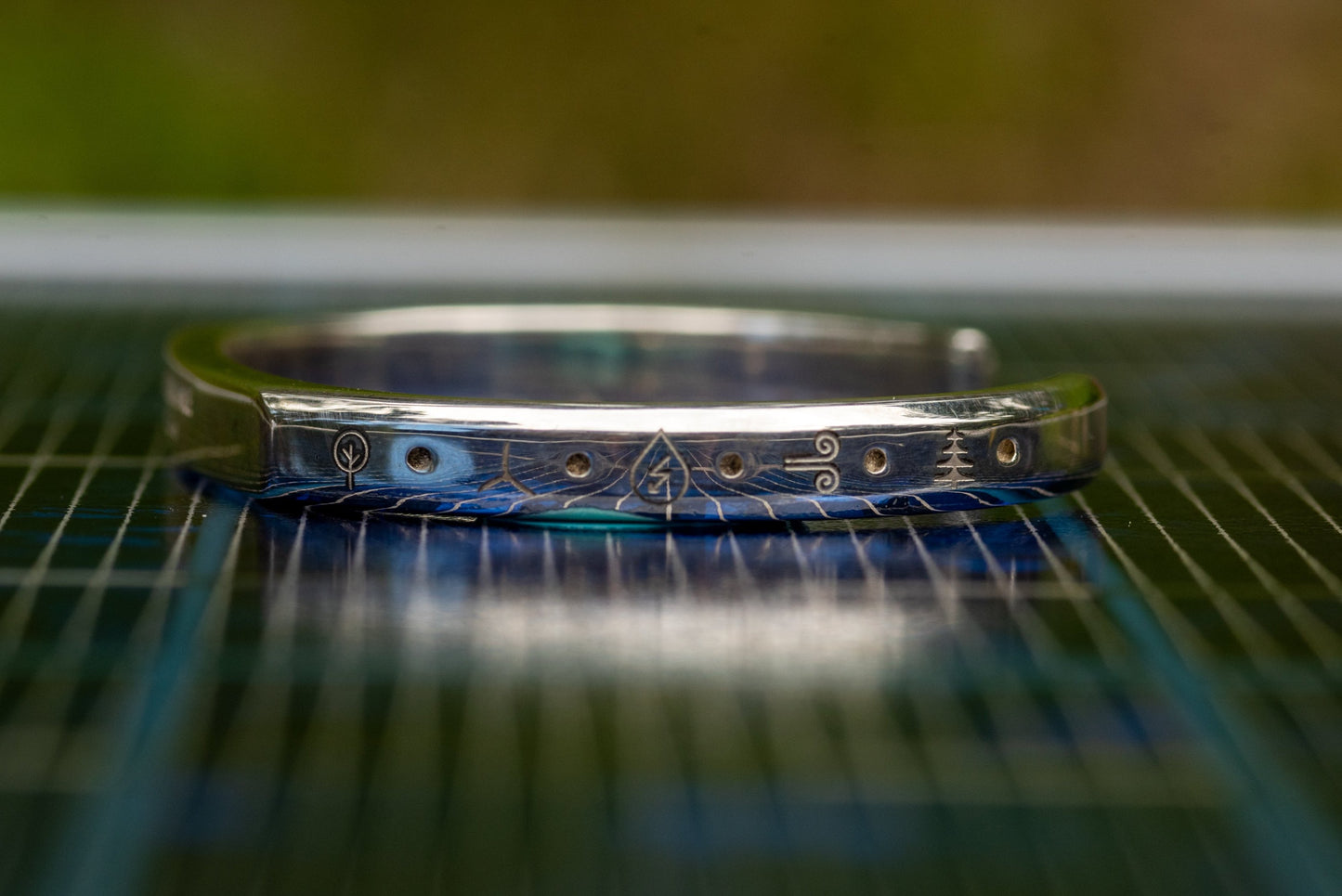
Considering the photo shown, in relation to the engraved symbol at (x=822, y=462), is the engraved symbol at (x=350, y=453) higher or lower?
higher

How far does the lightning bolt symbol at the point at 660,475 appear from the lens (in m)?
0.32

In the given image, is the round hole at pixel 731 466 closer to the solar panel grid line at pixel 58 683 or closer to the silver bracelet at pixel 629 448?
the silver bracelet at pixel 629 448

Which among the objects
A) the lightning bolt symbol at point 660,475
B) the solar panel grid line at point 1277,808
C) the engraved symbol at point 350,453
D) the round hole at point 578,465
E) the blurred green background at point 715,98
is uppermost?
the blurred green background at point 715,98

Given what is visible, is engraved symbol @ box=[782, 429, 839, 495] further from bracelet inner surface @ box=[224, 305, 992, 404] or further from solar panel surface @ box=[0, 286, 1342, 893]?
bracelet inner surface @ box=[224, 305, 992, 404]

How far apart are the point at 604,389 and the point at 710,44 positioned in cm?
58

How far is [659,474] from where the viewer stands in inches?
12.4

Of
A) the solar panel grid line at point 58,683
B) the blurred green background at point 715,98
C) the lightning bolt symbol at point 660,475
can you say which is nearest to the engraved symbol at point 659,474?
the lightning bolt symbol at point 660,475

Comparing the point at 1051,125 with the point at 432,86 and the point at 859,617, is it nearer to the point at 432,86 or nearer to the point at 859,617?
the point at 432,86

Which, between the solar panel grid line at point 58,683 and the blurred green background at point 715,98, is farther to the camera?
the blurred green background at point 715,98

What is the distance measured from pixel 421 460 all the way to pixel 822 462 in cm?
8

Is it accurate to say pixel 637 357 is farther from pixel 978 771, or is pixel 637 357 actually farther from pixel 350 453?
pixel 978 771

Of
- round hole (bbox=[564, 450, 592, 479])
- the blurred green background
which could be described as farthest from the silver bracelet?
the blurred green background

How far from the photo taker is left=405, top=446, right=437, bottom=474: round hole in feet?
1.05

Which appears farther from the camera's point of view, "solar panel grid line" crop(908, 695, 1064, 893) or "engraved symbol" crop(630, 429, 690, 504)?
"engraved symbol" crop(630, 429, 690, 504)
